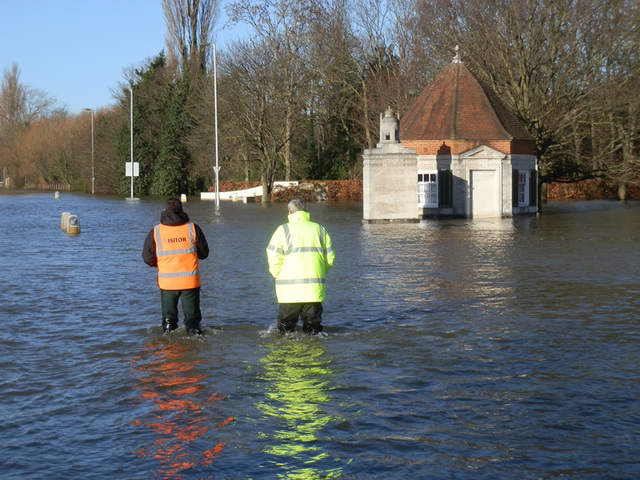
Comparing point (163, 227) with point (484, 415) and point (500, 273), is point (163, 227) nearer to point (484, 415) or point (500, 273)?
→ point (484, 415)

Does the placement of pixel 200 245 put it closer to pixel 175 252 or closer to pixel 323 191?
pixel 175 252

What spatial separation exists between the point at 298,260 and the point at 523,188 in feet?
110

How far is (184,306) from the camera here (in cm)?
1122

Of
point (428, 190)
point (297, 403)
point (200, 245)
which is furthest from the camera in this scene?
point (428, 190)

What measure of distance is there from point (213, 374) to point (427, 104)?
34304 mm

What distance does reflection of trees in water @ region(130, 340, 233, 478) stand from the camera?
6.74 metres

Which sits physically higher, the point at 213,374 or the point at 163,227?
the point at 163,227

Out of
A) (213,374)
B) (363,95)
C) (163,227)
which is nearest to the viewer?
(213,374)

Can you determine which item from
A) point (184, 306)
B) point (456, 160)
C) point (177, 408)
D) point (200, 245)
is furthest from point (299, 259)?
point (456, 160)

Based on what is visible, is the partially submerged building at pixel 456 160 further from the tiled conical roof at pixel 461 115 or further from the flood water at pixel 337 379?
the flood water at pixel 337 379

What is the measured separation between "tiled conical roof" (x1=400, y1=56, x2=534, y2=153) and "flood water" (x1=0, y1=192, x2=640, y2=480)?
22.2 m

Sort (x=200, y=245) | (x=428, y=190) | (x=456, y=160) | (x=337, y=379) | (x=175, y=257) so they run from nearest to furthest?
(x=337, y=379) < (x=175, y=257) < (x=200, y=245) < (x=456, y=160) < (x=428, y=190)

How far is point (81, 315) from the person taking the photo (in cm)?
1337

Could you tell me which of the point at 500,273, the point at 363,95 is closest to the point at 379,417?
the point at 500,273
